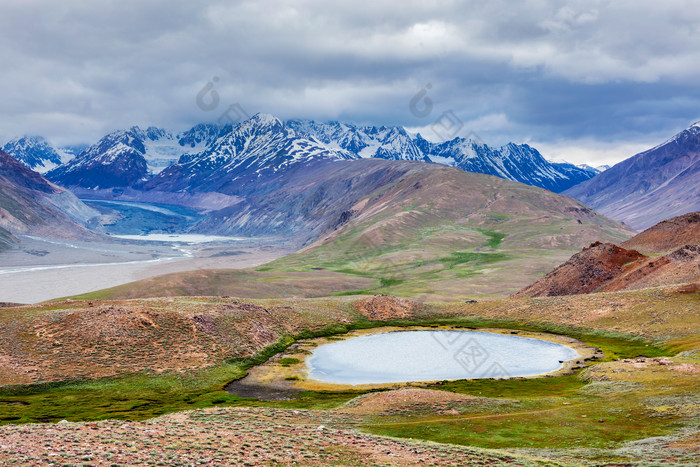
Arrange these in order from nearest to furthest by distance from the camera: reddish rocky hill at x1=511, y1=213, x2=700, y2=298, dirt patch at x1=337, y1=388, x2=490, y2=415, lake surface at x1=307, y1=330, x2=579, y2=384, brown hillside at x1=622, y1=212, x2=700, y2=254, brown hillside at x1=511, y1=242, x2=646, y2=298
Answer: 1. dirt patch at x1=337, y1=388, x2=490, y2=415
2. lake surface at x1=307, y1=330, x2=579, y2=384
3. reddish rocky hill at x1=511, y1=213, x2=700, y2=298
4. brown hillside at x1=511, y1=242, x2=646, y2=298
5. brown hillside at x1=622, y1=212, x2=700, y2=254

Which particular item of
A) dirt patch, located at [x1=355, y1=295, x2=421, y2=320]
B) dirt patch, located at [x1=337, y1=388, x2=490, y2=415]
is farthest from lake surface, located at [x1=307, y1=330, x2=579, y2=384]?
dirt patch, located at [x1=337, y1=388, x2=490, y2=415]

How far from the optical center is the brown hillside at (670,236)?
177 metres

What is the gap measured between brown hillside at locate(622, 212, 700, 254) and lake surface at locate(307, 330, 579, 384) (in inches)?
3916

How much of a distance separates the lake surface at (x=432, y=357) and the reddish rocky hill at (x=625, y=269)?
4175 centimetres

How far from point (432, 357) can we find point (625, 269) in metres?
75.1

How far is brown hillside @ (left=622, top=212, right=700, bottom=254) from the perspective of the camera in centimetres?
17688

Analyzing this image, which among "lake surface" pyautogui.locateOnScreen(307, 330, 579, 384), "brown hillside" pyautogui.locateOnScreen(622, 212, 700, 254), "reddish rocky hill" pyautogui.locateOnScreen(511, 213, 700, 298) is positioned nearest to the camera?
"lake surface" pyautogui.locateOnScreen(307, 330, 579, 384)

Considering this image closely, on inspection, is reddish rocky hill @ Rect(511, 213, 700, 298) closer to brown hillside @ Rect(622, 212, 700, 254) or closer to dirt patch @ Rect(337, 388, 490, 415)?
brown hillside @ Rect(622, 212, 700, 254)

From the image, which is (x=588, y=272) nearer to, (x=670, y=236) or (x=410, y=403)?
(x=670, y=236)

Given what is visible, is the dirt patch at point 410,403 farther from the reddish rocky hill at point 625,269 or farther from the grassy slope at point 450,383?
the reddish rocky hill at point 625,269

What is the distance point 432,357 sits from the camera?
9262 cm

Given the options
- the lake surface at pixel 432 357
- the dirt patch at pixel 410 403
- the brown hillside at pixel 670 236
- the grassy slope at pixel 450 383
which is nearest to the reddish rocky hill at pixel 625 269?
the brown hillside at pixel 670 236

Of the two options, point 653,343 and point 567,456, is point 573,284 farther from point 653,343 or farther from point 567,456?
point 567,456

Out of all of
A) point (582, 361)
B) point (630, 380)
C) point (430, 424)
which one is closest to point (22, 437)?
point (430, 424)
